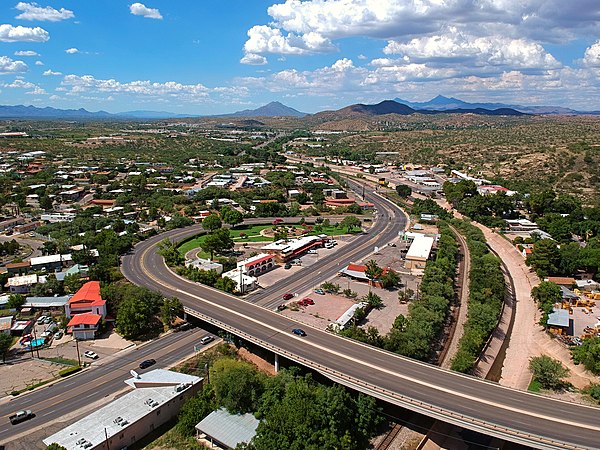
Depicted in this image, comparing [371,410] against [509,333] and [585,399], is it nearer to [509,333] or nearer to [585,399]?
[585,399]

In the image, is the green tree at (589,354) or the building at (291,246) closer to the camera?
the green tree at (589,354)

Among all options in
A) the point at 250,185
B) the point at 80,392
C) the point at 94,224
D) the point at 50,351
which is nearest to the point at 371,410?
the point at 80,392

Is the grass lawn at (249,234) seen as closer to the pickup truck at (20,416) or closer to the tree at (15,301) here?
the tree at (15,301)

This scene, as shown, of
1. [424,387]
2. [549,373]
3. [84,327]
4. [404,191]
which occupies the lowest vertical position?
[549,373]

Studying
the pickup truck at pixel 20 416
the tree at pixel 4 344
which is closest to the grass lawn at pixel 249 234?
the tree at pixel 4 344

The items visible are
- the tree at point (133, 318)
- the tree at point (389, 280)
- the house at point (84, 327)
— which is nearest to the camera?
the tree at point (133, 318)

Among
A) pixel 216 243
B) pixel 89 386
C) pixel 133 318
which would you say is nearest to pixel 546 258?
pixel 216 243

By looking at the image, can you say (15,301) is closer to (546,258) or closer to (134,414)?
(134,414)
